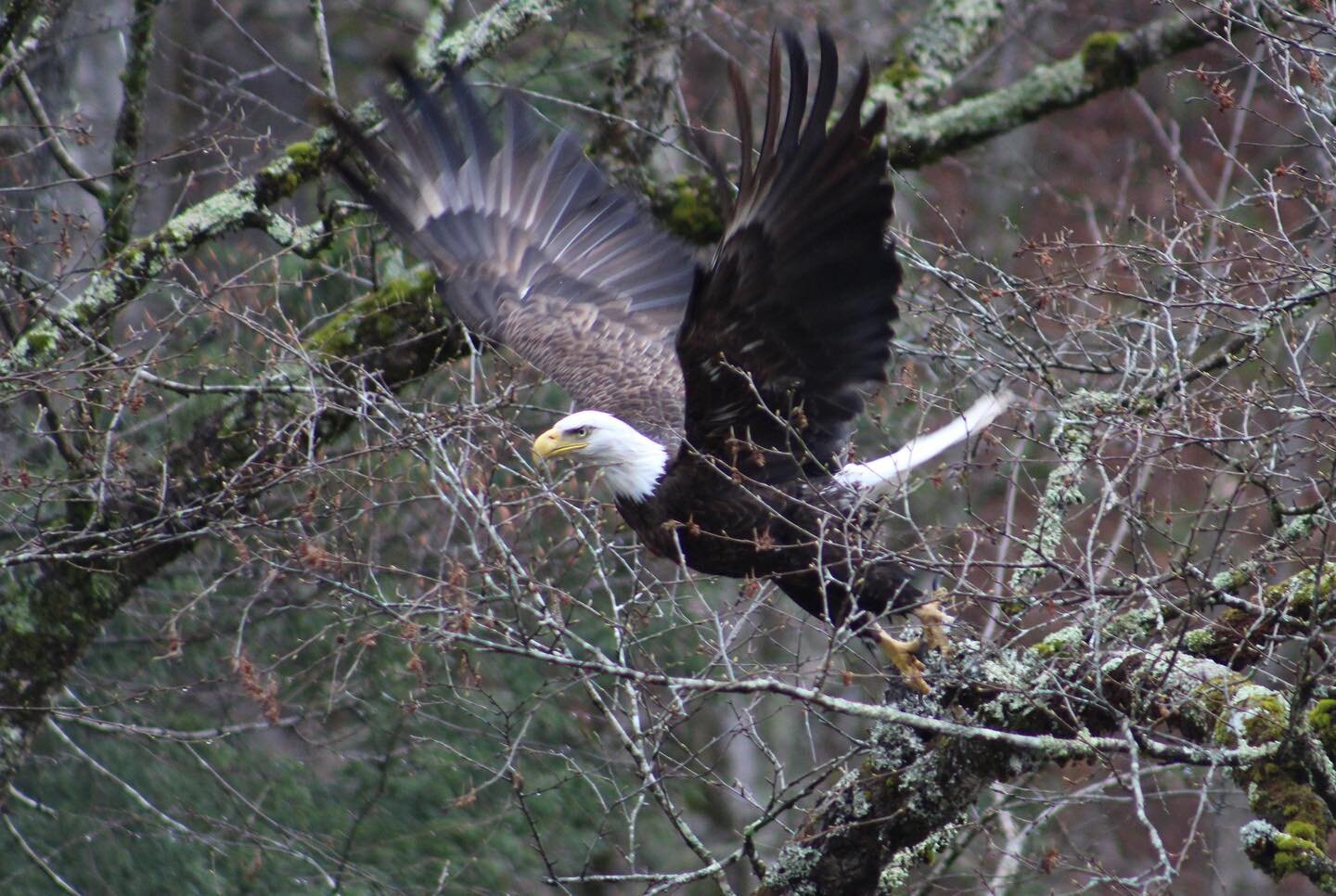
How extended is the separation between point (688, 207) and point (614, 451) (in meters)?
1.56

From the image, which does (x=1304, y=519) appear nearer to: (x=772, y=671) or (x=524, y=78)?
(x=772, y=671)

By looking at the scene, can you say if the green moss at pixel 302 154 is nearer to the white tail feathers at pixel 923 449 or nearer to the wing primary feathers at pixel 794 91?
the wing primary feathers at pixel 794 91

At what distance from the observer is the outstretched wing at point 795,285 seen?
3855mm

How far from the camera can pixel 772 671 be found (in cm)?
369

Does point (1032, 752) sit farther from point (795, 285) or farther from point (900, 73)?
point (900, 73)

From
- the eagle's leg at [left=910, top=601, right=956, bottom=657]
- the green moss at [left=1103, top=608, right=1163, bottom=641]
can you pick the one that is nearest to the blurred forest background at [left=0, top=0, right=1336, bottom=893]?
the green moss at [left=1103, top=608, right=1163, bottom=641]

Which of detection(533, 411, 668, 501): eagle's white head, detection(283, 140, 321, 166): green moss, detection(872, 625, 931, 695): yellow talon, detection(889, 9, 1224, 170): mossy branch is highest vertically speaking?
detection(283, 140, 321, 166): green moss

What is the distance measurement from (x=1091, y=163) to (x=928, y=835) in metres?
8.88

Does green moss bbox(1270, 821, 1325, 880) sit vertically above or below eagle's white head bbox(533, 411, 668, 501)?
below

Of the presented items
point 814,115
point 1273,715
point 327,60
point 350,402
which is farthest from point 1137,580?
point 327,60

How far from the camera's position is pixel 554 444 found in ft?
14.9

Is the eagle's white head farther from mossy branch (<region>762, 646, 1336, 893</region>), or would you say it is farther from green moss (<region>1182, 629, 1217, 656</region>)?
green moss (<region>1182, 629, 1217, 656</region>)

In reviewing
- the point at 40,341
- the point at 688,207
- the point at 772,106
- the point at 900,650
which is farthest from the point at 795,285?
the point at 40,341

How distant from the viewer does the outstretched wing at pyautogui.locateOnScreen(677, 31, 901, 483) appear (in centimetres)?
386
